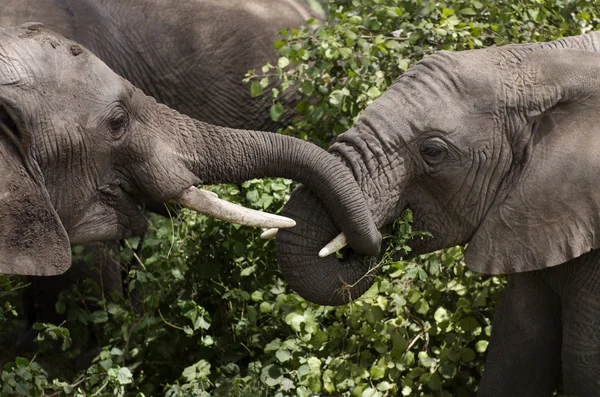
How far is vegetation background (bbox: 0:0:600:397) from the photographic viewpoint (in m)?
5.67

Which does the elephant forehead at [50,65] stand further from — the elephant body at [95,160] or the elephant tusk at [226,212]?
the elephant tusk at [226,212]

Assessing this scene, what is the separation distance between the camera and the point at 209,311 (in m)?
A: 6.20

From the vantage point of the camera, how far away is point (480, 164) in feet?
16.1

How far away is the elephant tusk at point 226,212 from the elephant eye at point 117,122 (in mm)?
297

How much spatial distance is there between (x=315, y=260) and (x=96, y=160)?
84 centimetres

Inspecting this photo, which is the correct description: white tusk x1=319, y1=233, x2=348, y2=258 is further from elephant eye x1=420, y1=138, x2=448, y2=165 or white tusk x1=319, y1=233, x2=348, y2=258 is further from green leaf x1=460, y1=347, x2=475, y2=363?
green leaf x1=460, y1=347, x2=475, y2=363

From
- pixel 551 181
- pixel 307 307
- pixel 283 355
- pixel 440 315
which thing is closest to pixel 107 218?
pixel 283 355

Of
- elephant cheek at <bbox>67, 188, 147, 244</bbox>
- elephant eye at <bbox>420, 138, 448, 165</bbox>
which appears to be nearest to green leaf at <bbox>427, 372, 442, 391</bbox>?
elephant eye at <bbox>420, 138, 448, 165</bbox>

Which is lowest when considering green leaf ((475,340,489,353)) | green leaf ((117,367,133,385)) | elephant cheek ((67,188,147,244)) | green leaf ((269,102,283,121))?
green leaf ((475,340,489,353))

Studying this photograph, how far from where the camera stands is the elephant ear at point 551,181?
4.77 m

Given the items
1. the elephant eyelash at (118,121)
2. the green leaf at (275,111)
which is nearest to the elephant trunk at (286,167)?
the elephant eyelash at (118,121)

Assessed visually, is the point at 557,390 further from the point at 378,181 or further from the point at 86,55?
the point at 86,55

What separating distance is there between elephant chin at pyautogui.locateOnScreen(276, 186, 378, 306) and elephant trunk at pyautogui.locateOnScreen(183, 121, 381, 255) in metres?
0.10

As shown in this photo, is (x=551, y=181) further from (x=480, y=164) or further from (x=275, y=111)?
(x=275, y=111)
